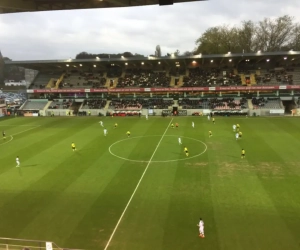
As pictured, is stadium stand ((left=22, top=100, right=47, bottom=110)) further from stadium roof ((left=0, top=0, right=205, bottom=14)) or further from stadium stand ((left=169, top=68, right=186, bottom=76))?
stadium roof ((left=0, top=0, right=205, bottom=14))

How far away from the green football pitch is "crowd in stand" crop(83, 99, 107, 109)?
29.0 m

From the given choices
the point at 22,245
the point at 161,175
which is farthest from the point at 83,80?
the point at 22,245

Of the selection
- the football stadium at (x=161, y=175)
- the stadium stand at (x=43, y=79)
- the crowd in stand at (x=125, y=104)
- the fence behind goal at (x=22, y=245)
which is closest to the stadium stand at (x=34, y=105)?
the stadium stand at (x=43, y=79)

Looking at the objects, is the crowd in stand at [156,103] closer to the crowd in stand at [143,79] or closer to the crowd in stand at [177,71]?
the crowd in stand at [143,79]

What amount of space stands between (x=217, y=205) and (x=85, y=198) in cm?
902

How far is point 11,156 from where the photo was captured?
3012cm

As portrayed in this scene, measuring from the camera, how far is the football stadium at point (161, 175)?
573 inches

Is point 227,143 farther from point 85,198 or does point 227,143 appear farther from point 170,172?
point 85,198

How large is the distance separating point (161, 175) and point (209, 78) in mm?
47728

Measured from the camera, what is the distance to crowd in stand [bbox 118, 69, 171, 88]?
67075 mm

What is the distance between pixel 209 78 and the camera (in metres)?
66.2

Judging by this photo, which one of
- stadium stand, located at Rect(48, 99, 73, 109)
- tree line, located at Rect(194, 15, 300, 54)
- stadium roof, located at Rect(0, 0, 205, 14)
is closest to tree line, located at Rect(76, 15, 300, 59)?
tree line, located at Rect(194, 15, 300, 54)

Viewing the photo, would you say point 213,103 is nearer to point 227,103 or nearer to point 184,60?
point 227,103

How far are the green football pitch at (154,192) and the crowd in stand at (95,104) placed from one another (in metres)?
29.0
